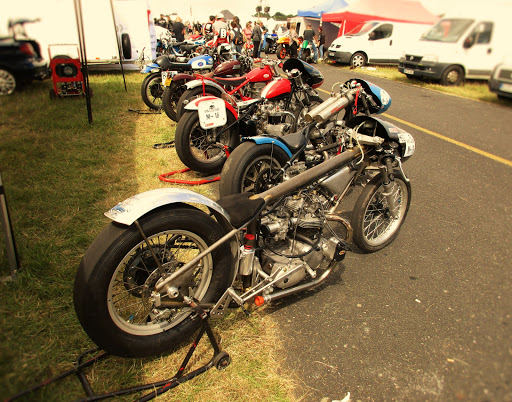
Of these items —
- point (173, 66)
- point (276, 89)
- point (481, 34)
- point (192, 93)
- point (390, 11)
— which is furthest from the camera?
point (173, 66)

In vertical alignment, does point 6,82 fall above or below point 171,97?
above

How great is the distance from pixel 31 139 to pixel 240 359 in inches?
201

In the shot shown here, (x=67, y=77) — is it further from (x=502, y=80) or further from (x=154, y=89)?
(x=502, y=80)

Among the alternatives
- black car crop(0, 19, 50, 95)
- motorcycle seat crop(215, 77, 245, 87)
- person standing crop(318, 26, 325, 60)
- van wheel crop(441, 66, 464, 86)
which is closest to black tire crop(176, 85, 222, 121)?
motorcycle seat crop(215, 77, 245, 87)

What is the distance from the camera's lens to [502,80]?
39.6 inches

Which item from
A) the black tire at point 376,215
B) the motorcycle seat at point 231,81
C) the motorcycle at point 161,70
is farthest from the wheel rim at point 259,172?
the motorcycle at point 161,70

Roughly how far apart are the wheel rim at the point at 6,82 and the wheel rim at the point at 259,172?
1.77 meters

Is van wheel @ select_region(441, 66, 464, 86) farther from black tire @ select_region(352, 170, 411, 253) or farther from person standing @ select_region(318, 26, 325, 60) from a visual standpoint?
person standing @ select_region(318, 26, 325, 60)

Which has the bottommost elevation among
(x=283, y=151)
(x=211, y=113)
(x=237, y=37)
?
(x=283, y=151)

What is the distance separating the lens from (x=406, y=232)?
3258 mm

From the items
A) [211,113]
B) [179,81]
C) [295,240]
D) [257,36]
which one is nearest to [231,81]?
[179,81]

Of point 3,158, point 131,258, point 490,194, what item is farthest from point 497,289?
point 3,158

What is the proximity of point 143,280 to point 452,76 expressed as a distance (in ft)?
6.03

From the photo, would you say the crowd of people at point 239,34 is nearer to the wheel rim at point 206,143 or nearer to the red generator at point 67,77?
the red generator at point 67,77
